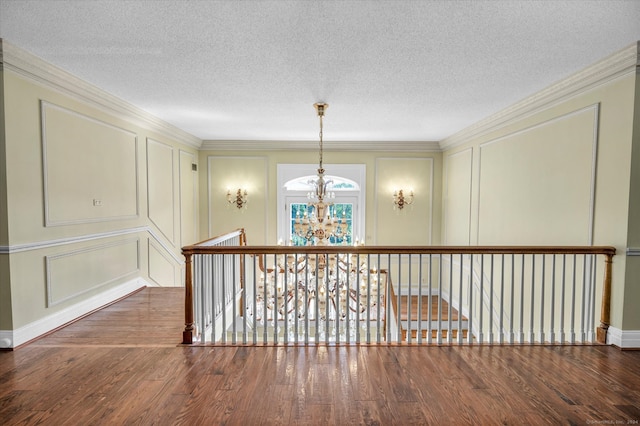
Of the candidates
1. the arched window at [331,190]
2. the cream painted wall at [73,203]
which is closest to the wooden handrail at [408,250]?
the cream painted wall at [73,203]

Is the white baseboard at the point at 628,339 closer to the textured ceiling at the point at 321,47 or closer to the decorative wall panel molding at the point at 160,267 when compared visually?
the textured ceiling at the point at 321,47

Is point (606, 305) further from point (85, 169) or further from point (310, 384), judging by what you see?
point (85, 169)

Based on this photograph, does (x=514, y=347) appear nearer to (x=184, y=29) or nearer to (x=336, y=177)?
(x=184, y=29)

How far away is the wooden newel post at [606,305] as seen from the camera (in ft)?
9.79

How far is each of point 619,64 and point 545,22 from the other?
3.81 feet

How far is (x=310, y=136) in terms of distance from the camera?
6.36 meters

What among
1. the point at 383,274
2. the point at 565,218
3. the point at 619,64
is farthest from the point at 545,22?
the point at 383,274

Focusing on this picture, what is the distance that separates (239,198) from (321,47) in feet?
15.7

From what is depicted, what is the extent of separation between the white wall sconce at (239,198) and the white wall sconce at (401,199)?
301cm

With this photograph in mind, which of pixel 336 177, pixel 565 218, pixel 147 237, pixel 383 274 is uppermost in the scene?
pixel 336 177

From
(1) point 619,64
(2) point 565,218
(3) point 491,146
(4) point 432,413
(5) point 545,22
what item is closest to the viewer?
(4) point 432,413

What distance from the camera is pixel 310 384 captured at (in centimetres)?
242

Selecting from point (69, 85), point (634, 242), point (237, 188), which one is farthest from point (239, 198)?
point (634, 242)

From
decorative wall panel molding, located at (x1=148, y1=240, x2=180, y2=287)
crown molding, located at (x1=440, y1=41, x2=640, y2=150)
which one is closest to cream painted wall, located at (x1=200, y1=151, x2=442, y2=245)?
decorative wall panel molding, located at (x1=148, y1=240, x2=180, y2=287)
